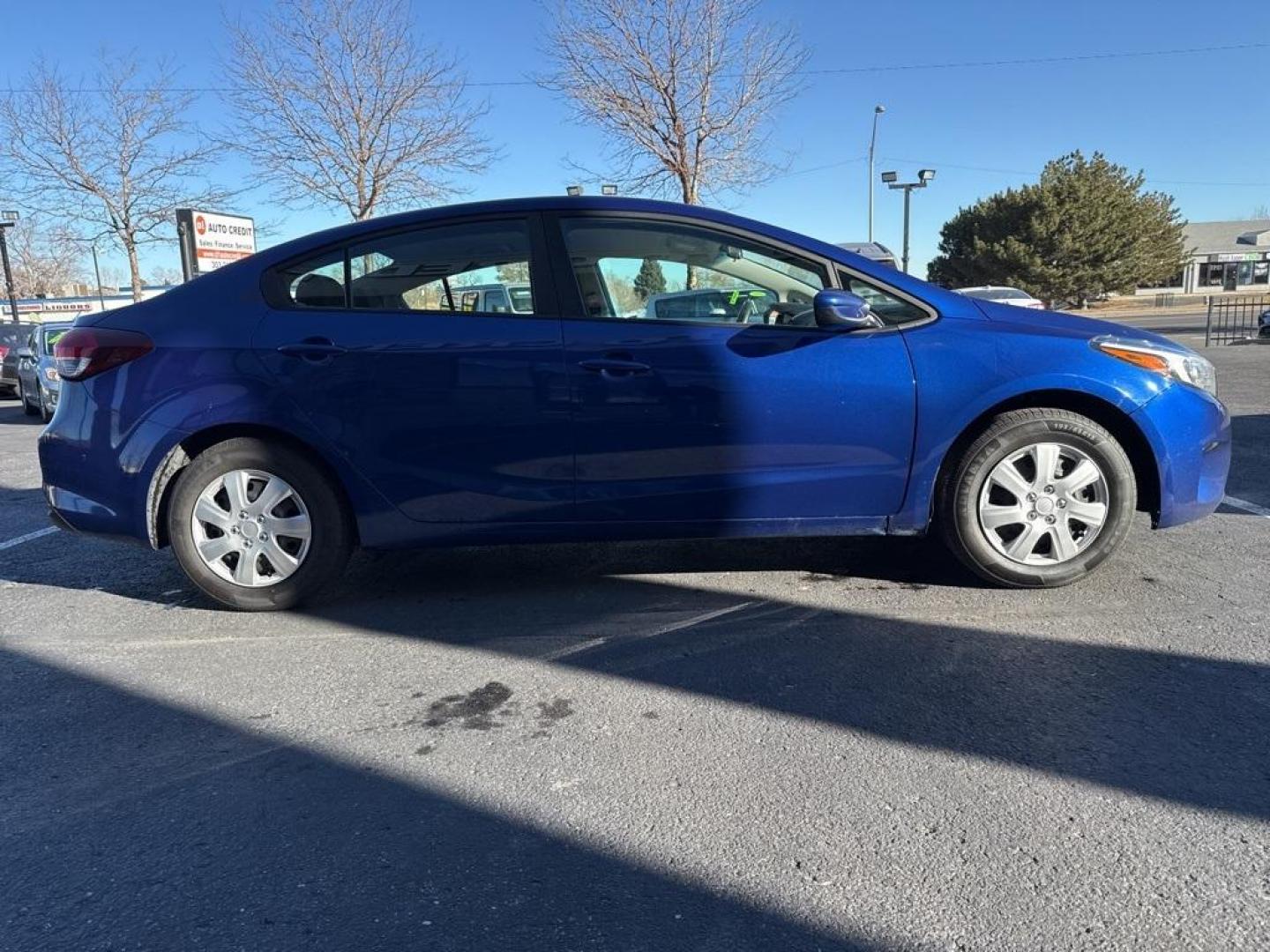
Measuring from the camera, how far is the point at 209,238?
16.6 metres

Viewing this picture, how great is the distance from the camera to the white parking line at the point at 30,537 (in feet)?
17.2

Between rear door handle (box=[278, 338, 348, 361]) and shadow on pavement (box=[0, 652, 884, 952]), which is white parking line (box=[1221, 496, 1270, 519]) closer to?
shadow on pavement (box=[0, 652, 884, 952])

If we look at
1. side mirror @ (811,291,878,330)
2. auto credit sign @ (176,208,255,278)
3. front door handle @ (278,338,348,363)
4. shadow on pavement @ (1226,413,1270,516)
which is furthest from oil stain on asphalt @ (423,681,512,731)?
auto credit sign @ (176,208,255,278)

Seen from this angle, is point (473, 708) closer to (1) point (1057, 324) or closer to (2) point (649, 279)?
(2) point (649, 279)

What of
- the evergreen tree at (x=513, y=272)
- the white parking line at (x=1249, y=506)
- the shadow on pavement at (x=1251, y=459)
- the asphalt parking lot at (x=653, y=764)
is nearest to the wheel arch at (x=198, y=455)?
the asphalt parking lot at (x=653, y=764)

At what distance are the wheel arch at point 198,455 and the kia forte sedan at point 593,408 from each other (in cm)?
1

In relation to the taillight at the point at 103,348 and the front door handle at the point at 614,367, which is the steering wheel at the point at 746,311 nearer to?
the front door handle at the point at 614,367

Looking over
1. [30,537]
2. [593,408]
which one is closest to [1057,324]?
[593,408]

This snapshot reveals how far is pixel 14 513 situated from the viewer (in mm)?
6117

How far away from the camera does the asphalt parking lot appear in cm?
196

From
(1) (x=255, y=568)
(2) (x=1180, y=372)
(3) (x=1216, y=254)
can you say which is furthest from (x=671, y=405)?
(3) (x=1216, y=254)

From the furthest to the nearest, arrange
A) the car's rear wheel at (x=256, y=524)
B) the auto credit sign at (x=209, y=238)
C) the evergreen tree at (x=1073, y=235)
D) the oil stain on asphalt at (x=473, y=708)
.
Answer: the evergreen tree at (x=1073, y=235) → the auto credit sign at (x=209, y=238) → the car's rear wheel at (x=256, y=524) → the oil stain on asphalt at (x=473, y=708)

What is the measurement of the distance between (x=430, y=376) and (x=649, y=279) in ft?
3.43

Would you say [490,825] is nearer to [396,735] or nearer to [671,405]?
[396,735]
